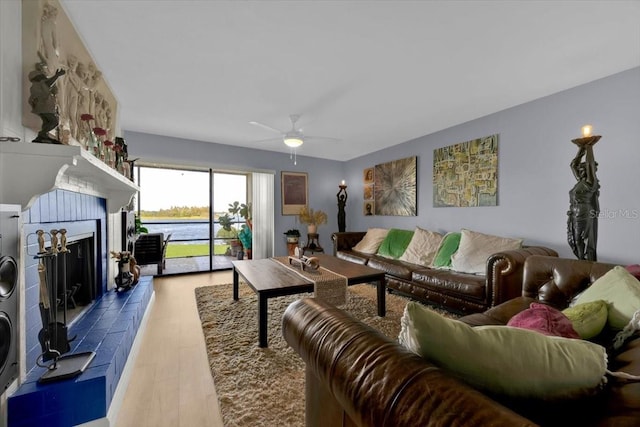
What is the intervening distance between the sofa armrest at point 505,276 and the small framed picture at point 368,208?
2821 mm

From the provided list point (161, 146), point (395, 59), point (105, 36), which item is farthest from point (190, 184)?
point (395, 59)

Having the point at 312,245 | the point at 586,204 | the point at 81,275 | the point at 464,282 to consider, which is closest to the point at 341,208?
the point at 312,245

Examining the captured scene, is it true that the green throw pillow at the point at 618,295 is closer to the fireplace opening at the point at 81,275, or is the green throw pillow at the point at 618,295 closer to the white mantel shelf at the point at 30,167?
the white mantel shelf at the point at 30,167

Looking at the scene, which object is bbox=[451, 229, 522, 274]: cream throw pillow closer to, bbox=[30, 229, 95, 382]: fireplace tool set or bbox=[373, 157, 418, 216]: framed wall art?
bbox=[373, 157, 418, 216]: framed wall art

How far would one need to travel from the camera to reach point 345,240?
4691 millimetres

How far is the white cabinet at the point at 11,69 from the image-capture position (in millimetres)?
1174

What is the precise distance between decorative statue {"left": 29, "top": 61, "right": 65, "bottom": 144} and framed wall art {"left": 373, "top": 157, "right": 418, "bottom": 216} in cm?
405

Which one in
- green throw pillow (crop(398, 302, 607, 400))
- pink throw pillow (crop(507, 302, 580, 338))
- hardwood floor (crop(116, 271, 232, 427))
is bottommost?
hardwood floor (crop(116, 271, 232, 427))

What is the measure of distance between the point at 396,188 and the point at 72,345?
427cm

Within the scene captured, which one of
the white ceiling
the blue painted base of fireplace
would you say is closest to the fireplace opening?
the blue painted base of fireplace

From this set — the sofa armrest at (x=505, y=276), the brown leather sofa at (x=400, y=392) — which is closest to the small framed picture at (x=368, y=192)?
the sofa armrest at (x=505, y=276)

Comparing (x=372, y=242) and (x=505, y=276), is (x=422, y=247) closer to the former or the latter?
(x=372, y=242)

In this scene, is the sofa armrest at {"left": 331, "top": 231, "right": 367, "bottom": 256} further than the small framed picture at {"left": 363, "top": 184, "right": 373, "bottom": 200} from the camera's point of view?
No

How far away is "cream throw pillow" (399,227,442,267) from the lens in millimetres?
3488
